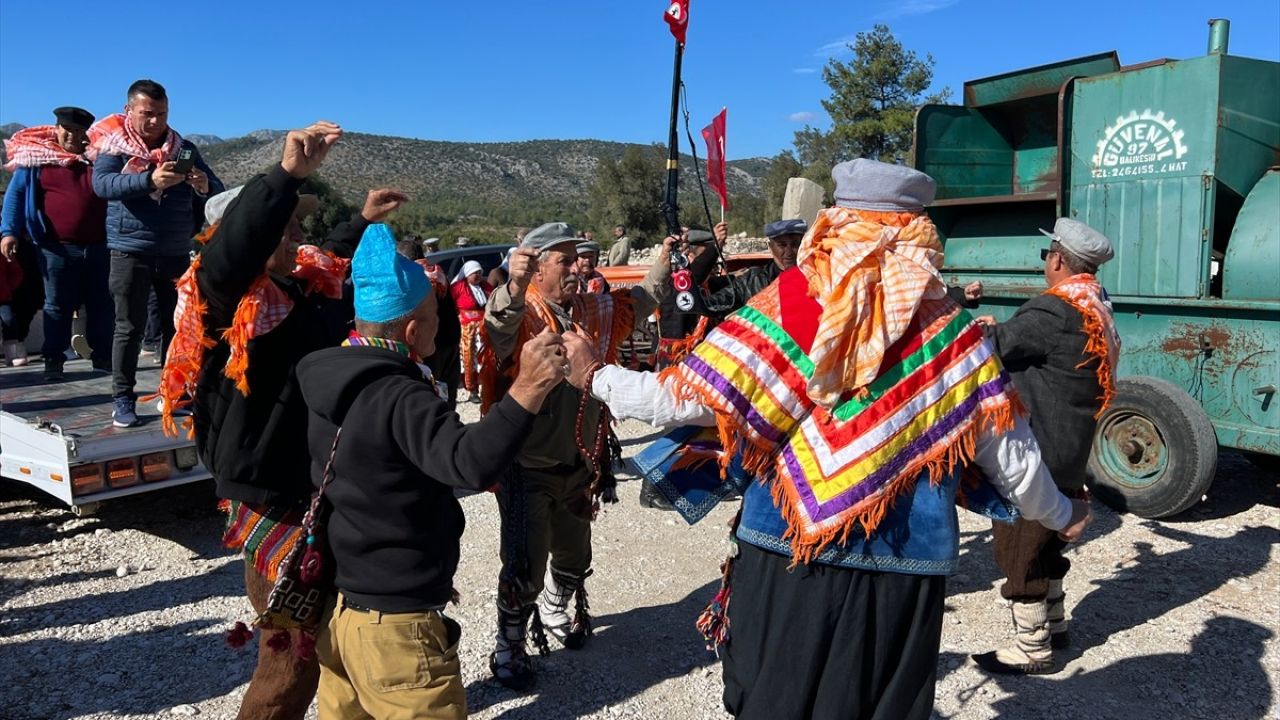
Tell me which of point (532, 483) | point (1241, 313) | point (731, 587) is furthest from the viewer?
point (1241, 313)

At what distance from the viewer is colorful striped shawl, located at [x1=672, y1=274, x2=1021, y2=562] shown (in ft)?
6.90

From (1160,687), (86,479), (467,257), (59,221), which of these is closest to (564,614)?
(1160,687)

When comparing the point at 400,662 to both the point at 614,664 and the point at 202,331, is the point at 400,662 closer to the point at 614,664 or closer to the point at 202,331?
the point at 202,331

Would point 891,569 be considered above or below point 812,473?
below

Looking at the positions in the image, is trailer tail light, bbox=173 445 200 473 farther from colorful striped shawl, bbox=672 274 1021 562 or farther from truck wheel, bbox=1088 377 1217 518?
truck wheel, bbox=1088 377 1217 518

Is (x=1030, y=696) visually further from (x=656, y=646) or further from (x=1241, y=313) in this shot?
(x=1241, y=313)

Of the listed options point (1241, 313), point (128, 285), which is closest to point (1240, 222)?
point (1241, 313)

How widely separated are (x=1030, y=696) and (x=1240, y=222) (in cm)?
381

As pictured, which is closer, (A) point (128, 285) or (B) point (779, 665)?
(B) point (779, 665)

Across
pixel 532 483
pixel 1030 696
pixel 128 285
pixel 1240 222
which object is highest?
pixel 1240 222

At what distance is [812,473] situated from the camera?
213cm

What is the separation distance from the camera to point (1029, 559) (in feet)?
12.6

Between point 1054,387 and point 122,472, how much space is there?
15.7 feet

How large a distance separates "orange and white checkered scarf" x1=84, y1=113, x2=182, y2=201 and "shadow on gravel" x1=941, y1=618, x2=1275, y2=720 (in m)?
4.85
